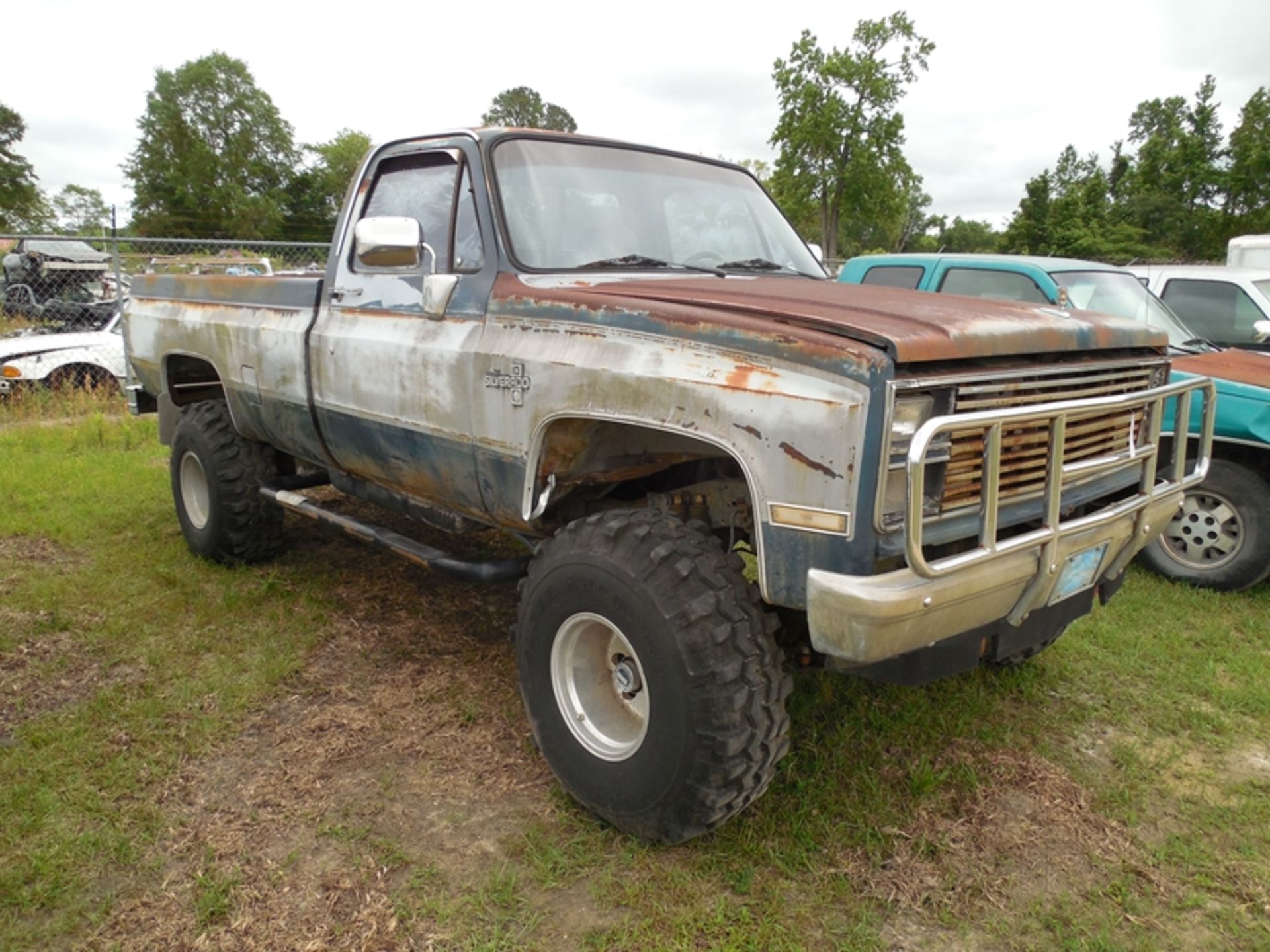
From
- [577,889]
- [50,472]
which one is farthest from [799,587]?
[50,472]

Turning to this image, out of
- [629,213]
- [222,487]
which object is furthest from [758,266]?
[222,487]

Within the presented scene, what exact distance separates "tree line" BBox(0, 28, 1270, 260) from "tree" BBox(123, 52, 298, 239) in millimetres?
97

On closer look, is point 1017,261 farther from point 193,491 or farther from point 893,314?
point 193,491

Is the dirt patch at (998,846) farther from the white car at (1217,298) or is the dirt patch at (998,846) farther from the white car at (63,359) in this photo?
the white car at (63,359)

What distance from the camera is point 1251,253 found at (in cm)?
1095

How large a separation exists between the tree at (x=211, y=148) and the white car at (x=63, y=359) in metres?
52.2

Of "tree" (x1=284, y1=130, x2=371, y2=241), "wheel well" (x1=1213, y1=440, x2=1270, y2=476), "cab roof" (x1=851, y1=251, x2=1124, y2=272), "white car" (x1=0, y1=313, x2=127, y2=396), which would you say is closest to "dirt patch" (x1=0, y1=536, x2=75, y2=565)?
"white car" (x1=0, y1=313, x2=127, y2=396)

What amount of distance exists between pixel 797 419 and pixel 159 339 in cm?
437

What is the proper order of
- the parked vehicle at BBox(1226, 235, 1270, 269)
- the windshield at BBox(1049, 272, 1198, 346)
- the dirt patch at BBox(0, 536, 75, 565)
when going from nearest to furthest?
the dirt patch at BBox(0, 536, 75, 565)
the windshield at BBox(1049, 272, 1198, 346)
the parked vehicle at BBox(1226, 235, 1270, 269)

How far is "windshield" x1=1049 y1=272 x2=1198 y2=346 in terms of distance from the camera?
5.95m

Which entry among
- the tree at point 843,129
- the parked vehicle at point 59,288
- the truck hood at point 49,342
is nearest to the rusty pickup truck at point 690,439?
the truck hood at point 49,342

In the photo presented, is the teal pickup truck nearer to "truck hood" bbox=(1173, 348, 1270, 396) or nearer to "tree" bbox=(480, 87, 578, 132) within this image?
"truck hood" bbox=(1173, 348, 1270, 396)

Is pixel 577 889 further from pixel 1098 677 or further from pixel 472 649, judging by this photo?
pixel 1098 677

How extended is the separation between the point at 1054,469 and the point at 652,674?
1.21 meters
